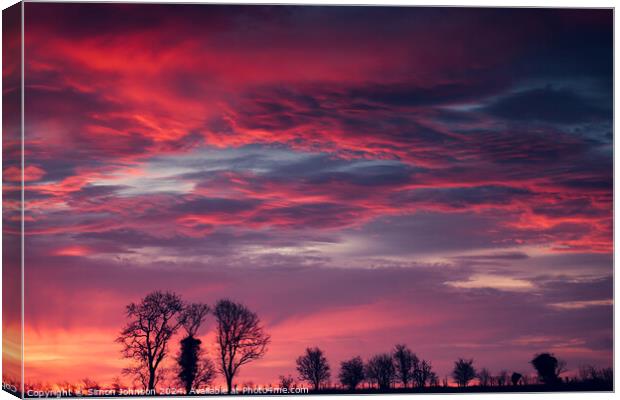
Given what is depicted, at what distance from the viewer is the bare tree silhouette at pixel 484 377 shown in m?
17.7

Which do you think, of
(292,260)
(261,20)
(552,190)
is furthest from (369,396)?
(261,20)

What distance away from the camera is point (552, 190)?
17.8 meters

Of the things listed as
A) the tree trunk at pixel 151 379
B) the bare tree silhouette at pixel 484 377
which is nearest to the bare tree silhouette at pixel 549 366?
the bare tree silhouette at pixel 484 377

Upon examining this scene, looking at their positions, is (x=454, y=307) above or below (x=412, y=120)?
below

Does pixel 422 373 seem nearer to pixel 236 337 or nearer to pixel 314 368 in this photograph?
pixel 314 368

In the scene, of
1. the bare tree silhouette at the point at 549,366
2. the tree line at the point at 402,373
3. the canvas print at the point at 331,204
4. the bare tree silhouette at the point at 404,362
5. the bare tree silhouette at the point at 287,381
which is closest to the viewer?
the canvas print at the point at 331,204

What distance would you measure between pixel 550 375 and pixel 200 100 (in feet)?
21.4

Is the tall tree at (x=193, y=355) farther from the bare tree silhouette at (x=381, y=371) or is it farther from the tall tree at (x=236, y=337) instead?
the bare tree silhouette at (x=381, y=371)

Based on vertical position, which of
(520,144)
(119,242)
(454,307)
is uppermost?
(520,144)

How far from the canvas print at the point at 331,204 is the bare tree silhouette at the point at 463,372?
21mm

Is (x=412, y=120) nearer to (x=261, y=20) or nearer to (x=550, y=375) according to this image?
(x=261, y=20)

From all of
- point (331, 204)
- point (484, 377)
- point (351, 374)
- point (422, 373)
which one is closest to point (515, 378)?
point (484, 377)

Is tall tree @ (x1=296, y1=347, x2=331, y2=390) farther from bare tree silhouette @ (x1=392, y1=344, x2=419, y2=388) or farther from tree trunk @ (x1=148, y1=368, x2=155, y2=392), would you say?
tree trunk @ (x1=148, y1=368, x2=155, y2=392)

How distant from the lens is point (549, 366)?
1781 cm
